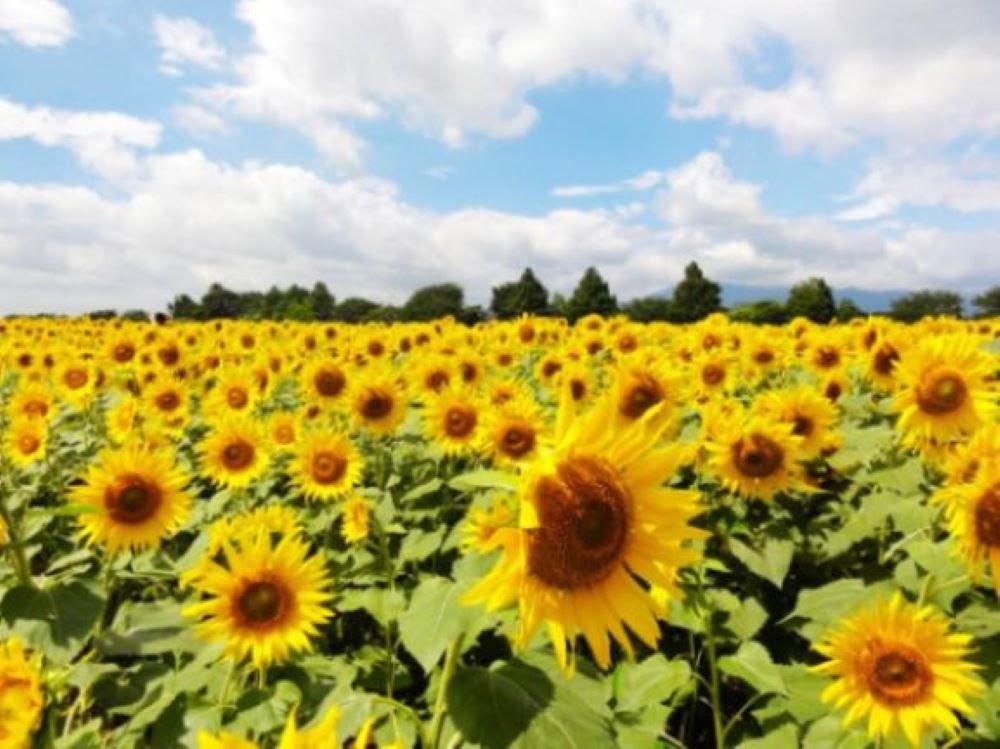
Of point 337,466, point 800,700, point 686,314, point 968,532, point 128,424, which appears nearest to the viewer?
point 968,532

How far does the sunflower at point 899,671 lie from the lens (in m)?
3.07

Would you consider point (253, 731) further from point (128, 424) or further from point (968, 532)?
point (128, 424)

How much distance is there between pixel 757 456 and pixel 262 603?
2.89m

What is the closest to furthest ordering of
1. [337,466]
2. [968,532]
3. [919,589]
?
[968,532] < [919,589] < [337,466]

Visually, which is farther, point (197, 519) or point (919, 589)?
point (197, 519)

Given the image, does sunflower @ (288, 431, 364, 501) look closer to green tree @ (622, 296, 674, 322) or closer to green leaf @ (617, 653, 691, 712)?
green leaf @ (617, 653, 691, 712)

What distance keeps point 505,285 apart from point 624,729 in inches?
2951

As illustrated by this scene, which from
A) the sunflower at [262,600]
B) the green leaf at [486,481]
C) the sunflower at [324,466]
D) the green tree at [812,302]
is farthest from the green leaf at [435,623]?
the green tree at [812,302]

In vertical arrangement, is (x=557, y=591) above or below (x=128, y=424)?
above

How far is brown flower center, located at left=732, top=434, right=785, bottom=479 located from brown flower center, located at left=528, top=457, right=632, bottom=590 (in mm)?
3029

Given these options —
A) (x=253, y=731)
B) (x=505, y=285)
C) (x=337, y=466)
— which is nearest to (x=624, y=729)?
(x=253, y=731)

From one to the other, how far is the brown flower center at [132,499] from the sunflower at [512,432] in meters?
2.12

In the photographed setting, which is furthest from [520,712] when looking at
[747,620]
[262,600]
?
[747,620]

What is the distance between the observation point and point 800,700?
3510mm
